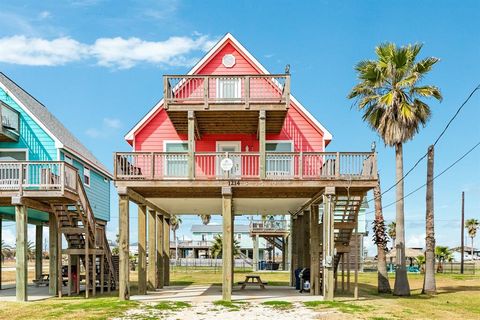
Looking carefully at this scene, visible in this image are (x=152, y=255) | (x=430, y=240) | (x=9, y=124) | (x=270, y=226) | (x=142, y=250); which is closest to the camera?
(x=142, y=250)

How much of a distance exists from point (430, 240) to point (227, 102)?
1228cm

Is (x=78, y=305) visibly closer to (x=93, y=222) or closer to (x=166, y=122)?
(x=93, y=222)

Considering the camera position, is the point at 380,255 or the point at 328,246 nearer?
the point at 328,246

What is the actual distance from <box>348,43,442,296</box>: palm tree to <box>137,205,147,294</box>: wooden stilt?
36.2 ft

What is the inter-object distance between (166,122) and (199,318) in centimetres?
1112

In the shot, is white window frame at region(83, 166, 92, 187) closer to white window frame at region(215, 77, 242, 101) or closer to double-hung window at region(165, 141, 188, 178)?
double-hung window at region(165, 141, 188, 178)

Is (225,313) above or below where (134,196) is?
below

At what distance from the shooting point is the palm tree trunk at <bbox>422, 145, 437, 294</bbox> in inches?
1051

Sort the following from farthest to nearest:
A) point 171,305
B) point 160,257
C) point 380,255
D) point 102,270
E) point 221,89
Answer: point 160,257 < point 380,255 < point 102,270 < point 221,89 < point 171,305

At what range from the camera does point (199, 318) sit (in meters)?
16.4

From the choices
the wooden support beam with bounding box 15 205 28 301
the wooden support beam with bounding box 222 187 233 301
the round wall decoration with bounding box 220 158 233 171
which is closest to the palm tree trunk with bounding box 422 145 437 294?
the wooden support beam with bounding box 222 187 233 301

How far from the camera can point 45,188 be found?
21828 mm

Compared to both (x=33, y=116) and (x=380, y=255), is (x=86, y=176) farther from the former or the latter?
(x=380, y=255)

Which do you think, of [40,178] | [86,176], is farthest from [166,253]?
[40,178]
